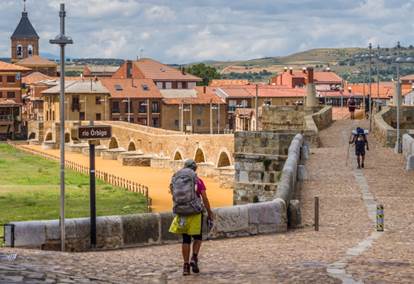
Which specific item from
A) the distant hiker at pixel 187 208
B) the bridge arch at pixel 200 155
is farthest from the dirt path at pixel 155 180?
the distant hiker at pixel 187 208

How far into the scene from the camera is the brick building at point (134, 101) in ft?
382

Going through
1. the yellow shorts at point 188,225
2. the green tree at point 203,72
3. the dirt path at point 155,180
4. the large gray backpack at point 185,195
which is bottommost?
the dirt path at point 155,180

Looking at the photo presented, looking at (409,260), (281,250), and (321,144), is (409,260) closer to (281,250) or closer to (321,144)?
(281,250)

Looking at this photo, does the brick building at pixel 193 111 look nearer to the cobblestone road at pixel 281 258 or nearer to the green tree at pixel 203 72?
the green tree at pixel 203 72

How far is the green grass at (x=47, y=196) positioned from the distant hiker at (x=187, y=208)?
75.0 feet

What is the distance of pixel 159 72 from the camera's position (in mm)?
138125

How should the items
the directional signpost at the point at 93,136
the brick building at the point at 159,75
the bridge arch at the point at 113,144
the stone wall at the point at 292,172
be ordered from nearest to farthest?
the directional signpost at the point at 93,136
the stone wall at the point at 292,172
the bridge arch at the point at 113,144
the brick building at the point at 159,75

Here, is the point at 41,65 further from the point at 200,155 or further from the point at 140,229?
the point at 140,229

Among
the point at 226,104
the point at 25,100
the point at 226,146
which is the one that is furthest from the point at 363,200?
the point at 25,100

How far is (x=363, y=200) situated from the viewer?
21.0 m

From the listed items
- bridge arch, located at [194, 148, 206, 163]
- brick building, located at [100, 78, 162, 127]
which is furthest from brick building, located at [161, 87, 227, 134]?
bridge arch, located at [194, 148, 206, 163]

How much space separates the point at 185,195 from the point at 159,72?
12624 cm

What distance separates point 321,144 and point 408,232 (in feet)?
67.1

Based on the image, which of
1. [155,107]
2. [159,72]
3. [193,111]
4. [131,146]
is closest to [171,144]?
[131,146]
